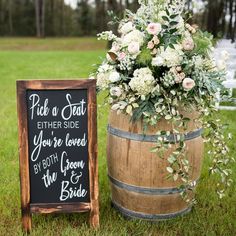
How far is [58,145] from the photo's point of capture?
301 cm

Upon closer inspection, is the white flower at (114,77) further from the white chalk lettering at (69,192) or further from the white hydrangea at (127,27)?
the white chalk lettering at (69,192)

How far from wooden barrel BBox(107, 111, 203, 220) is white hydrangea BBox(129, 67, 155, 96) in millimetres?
270

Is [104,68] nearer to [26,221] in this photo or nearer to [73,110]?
[73,110]

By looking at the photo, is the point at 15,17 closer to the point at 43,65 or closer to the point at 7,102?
the point at 43,65

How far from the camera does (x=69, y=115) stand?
2957mm

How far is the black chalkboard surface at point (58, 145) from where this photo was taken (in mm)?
2926

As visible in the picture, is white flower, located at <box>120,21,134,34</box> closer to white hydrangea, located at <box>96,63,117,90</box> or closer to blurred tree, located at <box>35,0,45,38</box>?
white hydrangea, located at <box>96,63,117,90</box>

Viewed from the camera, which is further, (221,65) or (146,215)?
(146,215)

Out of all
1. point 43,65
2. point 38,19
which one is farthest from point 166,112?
point 38,19

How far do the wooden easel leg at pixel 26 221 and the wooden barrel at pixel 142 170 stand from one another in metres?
0.71

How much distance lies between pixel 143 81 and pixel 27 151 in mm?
986

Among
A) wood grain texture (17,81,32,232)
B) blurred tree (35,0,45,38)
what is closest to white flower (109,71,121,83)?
wood grain texture (17,81,32,232)

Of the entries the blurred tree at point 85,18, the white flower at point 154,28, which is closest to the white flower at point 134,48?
the white flower at point 154,28

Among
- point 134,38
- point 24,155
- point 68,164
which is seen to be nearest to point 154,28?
point 134,38
